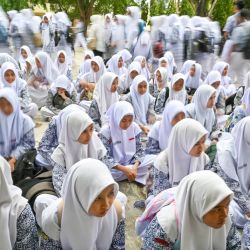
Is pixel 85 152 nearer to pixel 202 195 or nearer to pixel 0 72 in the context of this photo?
pixel 202 195

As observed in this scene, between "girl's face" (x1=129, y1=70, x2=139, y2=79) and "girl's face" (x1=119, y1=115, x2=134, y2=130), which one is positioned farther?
"girl's face" (x1=129, y1=70, x2=139, y2=79)

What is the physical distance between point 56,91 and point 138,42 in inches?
140

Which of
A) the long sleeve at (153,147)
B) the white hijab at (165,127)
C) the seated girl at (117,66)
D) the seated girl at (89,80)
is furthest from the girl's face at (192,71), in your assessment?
the long sleeve at (153,147)

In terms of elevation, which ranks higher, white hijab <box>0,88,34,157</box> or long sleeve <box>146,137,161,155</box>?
white hijab <box>0,88,34,157</box>

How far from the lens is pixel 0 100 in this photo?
3.28 m

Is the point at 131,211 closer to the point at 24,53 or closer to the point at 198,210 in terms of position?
the point at 198,210

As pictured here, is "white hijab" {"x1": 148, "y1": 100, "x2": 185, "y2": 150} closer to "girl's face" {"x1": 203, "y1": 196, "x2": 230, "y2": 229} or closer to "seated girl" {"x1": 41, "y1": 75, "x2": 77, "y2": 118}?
"girl's face" {"x1": 203, "y1": 196, "x2": 230, "y2": 229}

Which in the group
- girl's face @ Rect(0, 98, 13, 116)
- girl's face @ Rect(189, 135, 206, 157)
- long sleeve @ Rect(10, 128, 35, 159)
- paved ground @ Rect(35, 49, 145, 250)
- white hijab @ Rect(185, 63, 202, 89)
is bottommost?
paved ground @ Rect(35, 49, 145, 250)

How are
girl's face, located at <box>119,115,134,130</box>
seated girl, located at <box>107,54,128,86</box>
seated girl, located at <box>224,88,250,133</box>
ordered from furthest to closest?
seated girl, located at <box>107,54,128,86</box>, seated girl, located at <box>224,88,250,133</box>, girl's face, located at <box>119,115,134,130</box>

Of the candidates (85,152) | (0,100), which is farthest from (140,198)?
(0,100)

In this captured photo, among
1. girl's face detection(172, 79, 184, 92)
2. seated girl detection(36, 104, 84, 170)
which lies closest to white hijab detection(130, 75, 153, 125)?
girl's face detection(172, 79, 184, 92)

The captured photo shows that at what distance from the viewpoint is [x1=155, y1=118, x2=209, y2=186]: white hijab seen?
2.55 m

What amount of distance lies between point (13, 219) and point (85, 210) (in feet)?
1.22

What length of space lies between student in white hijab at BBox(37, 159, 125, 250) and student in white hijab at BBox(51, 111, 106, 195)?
2.65ft
